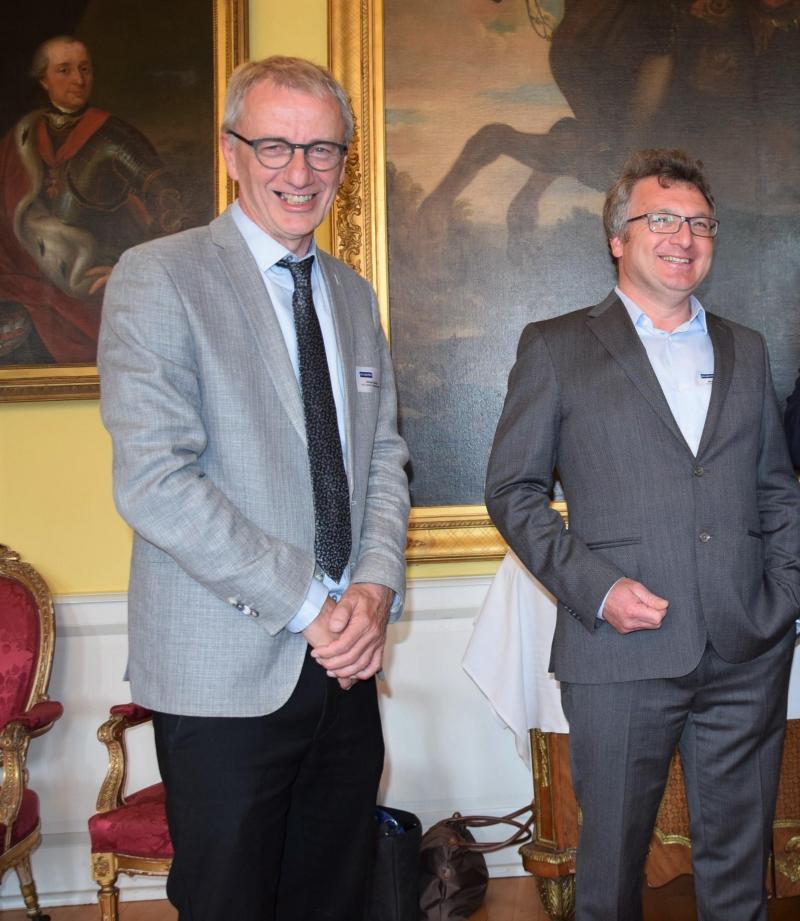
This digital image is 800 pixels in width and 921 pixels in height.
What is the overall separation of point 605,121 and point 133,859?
309 centimetres

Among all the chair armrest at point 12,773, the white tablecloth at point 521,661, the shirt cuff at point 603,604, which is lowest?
the chair armrest at point 12,773

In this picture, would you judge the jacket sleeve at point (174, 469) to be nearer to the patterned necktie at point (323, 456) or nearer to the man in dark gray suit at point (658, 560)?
the patterned necktie at point (323, 456)

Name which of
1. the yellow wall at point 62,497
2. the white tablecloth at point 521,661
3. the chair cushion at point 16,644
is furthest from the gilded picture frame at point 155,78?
the white tablecloth at point 521,661

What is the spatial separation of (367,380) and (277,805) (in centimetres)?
85

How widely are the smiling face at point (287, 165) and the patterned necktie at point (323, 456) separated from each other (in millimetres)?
178

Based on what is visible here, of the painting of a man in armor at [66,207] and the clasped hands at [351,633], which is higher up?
the painting of a man in armor at [66,207]

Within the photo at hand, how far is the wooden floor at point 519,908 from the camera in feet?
11.4

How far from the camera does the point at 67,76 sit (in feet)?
12.3

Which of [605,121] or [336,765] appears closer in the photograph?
[336,765]

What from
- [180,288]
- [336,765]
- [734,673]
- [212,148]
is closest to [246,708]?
[336,765]

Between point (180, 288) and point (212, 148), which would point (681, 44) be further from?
point (180, 288)

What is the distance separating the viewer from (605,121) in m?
3.86

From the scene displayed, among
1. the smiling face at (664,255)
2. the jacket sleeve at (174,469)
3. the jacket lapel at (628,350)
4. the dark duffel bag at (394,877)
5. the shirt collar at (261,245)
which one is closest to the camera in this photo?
the jacket sleeve at (174,469)

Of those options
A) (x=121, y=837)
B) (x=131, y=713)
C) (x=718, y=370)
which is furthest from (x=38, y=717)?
(x=718, y=370)
